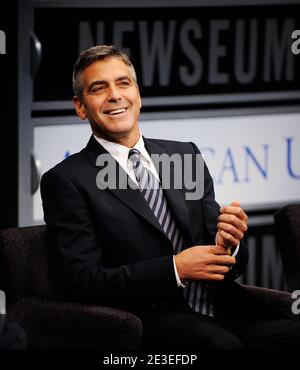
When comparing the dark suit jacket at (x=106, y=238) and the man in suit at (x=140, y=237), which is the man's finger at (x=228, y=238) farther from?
the dark suit jacket at (x=106, y=238)

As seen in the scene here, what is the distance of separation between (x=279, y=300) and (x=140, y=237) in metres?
0.53

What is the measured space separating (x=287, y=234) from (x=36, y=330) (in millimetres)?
942

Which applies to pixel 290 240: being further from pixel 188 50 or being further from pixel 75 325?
pixel 188 50

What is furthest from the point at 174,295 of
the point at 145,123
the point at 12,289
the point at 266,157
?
the point at 266,157

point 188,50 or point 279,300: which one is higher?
point 188,50

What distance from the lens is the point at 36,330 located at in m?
2.98

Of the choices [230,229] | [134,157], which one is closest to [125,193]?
[134,157]

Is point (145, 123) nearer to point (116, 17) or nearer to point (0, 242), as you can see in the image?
point (116, 17)

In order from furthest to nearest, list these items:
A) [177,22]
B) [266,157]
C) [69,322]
→ [266,157] < [177,22] < [69,322]

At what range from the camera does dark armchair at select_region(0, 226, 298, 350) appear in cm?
276

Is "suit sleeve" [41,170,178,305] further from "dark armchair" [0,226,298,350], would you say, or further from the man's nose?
the man's nose

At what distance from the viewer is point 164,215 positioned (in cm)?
305

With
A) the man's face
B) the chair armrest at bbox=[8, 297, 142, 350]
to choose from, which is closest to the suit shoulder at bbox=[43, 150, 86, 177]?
the man's face

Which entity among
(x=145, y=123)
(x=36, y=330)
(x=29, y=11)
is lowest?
(x=36, y=330)
